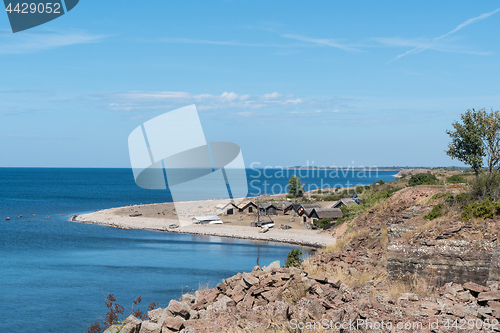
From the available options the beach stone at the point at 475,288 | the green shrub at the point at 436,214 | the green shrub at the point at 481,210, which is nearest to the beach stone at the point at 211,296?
the beach stone at the point at 475,288

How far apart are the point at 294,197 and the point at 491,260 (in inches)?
4407

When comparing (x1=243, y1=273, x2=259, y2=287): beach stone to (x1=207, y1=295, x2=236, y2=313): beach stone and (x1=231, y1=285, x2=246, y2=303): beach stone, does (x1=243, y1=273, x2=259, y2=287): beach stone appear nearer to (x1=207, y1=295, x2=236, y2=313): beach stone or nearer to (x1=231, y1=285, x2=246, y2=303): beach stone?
(x1=231, y1=285, x2=246, y2=303): beach stone

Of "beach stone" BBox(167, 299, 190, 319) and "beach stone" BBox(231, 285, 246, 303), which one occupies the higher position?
"beach stone" BBox(231, 285, 246, 303)

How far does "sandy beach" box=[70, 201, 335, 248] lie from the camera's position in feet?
191

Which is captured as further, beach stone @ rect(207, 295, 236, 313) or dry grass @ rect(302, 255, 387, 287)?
dry grass @ rect(302, 255, 387, 287)

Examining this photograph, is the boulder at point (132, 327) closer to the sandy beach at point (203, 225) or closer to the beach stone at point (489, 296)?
the beach stone at point (489, 296)

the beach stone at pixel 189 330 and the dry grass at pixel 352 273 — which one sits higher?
the beach stone at pixel 189 330

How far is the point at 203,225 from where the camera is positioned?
75.3m

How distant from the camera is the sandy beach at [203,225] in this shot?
191ft

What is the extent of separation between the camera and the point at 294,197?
399 ft

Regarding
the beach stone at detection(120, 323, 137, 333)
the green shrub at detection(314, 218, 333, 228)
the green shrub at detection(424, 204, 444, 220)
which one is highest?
the green shrub at detection(424, 204, 444, 220)

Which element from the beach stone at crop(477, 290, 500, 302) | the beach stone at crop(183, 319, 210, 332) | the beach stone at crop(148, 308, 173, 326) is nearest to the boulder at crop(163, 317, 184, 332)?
the beach stone at crop(183, 319, 210, 332)

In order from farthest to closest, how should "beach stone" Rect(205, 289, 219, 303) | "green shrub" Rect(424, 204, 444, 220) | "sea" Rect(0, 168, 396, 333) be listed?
"sea" Rect(0, 168, 396, 333) < "green shrub" Rect(424, 204, 444, 220) < "beach stone" Rect(205, 289, 219, 303)

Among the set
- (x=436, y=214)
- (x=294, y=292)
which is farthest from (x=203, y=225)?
(x=294, y=292)
